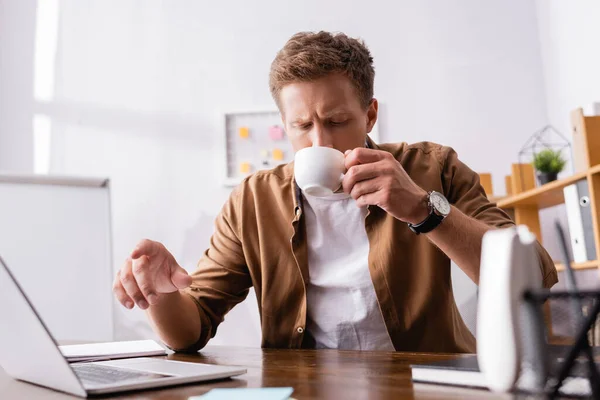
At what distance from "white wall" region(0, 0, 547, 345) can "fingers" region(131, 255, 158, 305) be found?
1923 millimetres

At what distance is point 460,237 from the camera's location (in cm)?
111

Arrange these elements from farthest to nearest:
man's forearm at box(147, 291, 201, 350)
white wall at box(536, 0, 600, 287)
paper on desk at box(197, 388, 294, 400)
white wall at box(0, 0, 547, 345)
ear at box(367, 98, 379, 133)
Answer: white wall at box(0, 0, 547, 345) < white wall at box(536, 0, 600, 287) < ear at box(367, 98, 379, 133) < man's forearm at box(147, 291, 201, 350) < paper on desk at box(197, 388, 294, 400)

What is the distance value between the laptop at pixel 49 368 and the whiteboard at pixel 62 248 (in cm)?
200

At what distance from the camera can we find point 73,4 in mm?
3188

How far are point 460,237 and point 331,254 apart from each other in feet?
1.30

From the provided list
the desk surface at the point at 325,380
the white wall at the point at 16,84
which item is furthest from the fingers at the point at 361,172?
the white wall at the point at 16,84

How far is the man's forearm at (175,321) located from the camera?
1.17m

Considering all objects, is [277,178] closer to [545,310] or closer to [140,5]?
[545,310]

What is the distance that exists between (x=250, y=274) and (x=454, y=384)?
37.0 inches

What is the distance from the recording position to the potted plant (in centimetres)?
247

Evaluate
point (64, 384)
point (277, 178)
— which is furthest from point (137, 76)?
point (64, 384)

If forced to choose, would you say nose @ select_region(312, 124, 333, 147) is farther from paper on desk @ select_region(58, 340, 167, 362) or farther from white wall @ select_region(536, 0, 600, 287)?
white wall @ select_region(536, 0, 600, 287)

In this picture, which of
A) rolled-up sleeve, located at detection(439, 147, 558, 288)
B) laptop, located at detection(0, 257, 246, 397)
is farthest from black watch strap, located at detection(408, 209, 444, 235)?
laptop, located at detection(0, 257, 246, 397)

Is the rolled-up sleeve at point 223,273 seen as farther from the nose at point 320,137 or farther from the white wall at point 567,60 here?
the white wall at point 567,60
